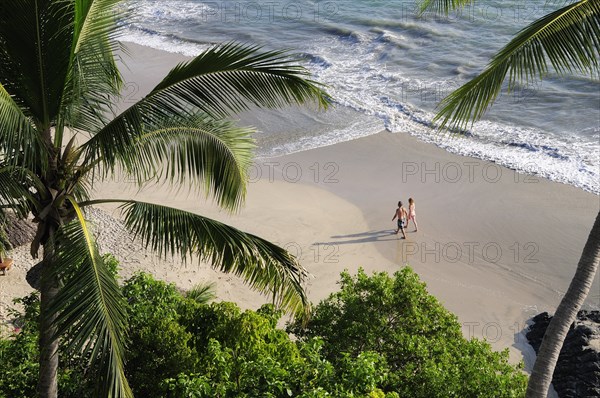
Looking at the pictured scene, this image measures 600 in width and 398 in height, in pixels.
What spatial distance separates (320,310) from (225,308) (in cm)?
206

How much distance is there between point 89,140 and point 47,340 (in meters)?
2.10

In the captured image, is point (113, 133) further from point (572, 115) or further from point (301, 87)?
point (572, 115)

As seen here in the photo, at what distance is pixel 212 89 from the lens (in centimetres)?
807

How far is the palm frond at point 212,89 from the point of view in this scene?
7797 mm

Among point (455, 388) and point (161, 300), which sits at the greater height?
point (161, 300)

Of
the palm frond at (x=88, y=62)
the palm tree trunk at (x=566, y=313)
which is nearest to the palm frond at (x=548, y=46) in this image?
the palm tree trunk at (x=566, y=313)

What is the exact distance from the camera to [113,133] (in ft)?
25.6

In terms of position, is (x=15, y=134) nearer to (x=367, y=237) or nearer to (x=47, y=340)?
(x=47, y=340)

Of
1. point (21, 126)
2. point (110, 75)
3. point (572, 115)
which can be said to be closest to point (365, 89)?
point (572, 115)

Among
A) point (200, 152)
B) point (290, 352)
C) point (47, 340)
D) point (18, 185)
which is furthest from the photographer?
point (290, 352)

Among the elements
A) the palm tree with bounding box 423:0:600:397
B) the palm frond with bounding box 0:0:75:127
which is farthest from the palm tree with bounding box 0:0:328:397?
the palm tree with bounding box 423:0:600:397

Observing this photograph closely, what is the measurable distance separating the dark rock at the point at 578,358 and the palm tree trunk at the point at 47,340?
9.49 meters

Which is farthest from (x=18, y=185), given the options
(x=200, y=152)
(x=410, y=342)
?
(x=410, y=342)

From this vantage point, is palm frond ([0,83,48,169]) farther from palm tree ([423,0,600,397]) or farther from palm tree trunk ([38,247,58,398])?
palm tree ([423,0,600,397])
